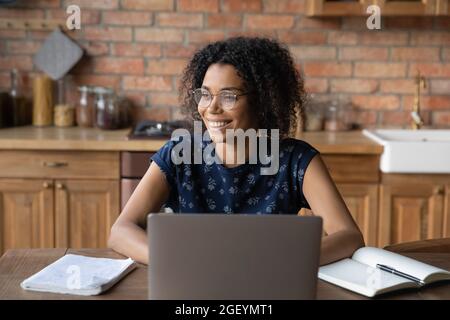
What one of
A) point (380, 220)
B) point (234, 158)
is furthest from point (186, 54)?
point (234, 158)

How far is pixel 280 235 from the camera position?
3.98ft

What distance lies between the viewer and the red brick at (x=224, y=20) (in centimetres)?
369

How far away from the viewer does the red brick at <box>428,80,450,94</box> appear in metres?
3.77

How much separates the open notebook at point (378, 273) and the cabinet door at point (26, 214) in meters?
1.93

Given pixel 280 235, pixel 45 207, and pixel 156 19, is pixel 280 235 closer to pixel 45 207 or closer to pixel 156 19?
pixel 45 207

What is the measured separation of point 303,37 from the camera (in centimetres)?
373

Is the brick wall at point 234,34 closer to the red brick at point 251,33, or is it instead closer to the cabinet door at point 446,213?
the red brick at point 251,33

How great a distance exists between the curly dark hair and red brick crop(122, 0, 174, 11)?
1.54 metres

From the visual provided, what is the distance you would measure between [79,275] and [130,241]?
0.72ft

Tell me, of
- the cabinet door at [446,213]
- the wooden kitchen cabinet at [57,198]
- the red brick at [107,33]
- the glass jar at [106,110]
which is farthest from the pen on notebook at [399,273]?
the red brick at [107,33]

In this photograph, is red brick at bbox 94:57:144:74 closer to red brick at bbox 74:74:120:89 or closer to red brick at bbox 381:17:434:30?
red brick at bbox 74:74:120:89

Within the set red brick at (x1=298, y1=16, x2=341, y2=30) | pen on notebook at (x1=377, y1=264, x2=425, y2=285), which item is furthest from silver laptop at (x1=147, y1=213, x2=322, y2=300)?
red brick at (x1=298, y1=16, x2=341, y2=30)

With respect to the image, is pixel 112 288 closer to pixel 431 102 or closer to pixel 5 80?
pixel 5 80

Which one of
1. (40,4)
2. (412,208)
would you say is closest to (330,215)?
(412,208)
